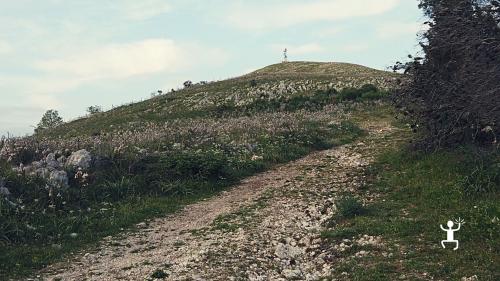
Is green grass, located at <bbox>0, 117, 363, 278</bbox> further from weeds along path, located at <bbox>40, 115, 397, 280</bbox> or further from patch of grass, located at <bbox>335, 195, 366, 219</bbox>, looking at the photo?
patch of grass, located at <bbox>335, 195, 366, 219</bbox>

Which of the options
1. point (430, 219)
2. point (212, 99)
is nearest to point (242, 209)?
point (430, 219)

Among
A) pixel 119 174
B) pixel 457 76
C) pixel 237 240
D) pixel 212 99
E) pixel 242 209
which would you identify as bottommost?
pixel 237 240

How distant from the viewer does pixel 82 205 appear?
12523 mm

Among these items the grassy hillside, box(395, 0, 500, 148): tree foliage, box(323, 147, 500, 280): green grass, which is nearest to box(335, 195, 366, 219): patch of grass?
box(323, 147, 500, 280): green grass

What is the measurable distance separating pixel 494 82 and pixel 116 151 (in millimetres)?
11426

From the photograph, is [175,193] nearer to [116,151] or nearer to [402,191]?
[116,151]

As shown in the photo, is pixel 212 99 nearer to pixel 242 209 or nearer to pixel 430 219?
pixel 242 209

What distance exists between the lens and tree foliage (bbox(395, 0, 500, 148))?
1055 centimetres

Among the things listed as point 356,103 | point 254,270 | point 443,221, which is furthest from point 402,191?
point 356,103

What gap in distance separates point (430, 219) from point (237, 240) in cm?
436

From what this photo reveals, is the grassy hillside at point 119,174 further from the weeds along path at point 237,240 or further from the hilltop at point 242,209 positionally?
the weeds along path at point 237,240

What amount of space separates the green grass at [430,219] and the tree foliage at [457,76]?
86 centimetres

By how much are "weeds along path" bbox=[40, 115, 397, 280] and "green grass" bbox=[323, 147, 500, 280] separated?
86cm

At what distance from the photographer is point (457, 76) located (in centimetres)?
1251
